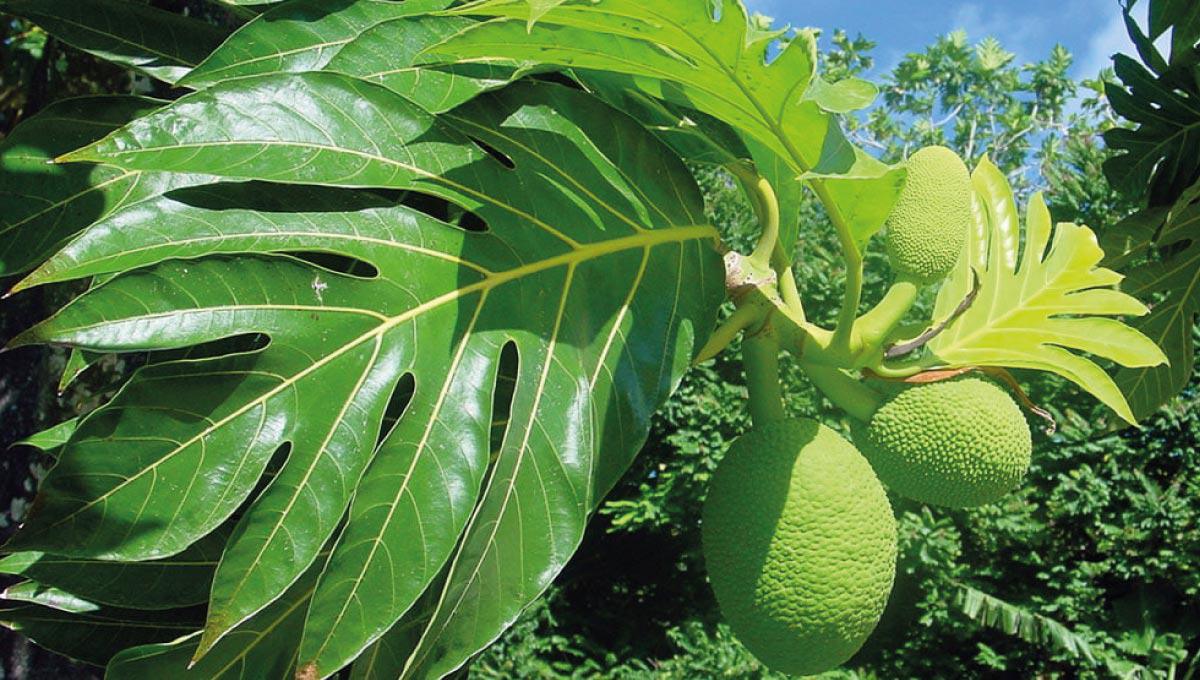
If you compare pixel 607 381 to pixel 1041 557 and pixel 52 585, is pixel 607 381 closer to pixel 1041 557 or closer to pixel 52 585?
pixel 52 585

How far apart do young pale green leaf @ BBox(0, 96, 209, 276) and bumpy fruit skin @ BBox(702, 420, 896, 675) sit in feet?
1.81

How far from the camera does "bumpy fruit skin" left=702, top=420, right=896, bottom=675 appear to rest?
96 cm

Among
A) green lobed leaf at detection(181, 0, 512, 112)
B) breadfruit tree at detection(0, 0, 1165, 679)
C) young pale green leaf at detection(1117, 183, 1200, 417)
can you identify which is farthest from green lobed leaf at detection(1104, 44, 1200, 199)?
green lobed leaf at detection(181, 0, 512, 112)

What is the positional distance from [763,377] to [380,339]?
407 millimetres

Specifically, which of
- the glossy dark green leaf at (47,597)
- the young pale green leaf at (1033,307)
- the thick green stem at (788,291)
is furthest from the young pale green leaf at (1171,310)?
the glossy dark green leaf at (47,597)

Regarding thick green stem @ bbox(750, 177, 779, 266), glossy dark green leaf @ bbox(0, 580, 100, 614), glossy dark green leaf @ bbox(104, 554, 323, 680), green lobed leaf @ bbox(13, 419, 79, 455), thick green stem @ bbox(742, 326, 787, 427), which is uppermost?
thick green stem @ bbox(750, 177, 779, 266)

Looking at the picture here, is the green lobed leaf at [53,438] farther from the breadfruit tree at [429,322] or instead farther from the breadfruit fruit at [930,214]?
the breadfruit fruit at [930,214]

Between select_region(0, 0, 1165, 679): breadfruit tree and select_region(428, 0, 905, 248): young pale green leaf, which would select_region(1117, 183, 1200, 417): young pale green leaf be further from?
select_region(428, 0, 905, 248): young pale green leaf

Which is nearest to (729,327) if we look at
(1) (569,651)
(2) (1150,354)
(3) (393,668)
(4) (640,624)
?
(3) (393,668)

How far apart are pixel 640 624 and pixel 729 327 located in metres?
6.73

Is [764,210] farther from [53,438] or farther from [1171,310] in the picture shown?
[1171,310]

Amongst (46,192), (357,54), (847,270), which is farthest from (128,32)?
(847,270)

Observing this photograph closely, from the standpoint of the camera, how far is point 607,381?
87cm

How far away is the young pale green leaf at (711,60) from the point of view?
2.35 feet
